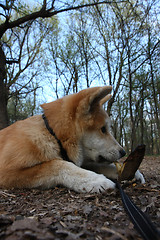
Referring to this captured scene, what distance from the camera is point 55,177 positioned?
2.28 metres

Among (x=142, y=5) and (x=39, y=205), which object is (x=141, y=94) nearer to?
(x=142, y=5)

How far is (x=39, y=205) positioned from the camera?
165 centimetres

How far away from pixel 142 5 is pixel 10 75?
1149cm

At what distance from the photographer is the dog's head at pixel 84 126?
8.80 ft

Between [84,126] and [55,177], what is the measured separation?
870 mm

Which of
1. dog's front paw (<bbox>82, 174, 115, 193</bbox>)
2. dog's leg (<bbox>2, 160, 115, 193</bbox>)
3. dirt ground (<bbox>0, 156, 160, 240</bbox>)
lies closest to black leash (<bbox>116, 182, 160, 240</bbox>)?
dirt ground (<bbox>0, 156, 160, 240</bbox>)

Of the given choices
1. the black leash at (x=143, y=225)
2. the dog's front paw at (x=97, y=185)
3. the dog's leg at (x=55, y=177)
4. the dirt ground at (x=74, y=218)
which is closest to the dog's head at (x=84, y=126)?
the dog's leg at (x=55, y=177)

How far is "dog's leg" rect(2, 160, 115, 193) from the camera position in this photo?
209 cm

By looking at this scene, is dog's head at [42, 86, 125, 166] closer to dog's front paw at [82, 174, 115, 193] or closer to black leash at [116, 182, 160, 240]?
dog's front paw at [82, 174, 115, 193]

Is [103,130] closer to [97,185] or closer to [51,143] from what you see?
[51,143]

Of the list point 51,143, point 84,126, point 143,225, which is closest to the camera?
point 143,225

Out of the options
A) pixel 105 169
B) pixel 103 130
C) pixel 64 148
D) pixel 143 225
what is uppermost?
pixel 103 130

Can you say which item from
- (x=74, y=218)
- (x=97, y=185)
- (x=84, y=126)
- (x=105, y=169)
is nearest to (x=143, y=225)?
Answer: (x=74, y=218)

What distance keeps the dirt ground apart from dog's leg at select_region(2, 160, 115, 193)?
18cm
